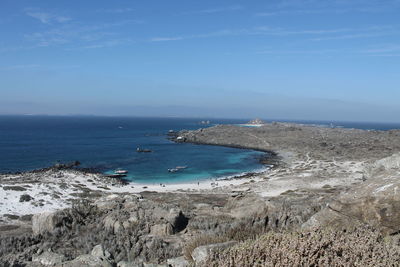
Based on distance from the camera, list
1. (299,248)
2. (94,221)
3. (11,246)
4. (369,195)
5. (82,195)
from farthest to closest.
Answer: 1. (82,195)
2. (94,221)
3. (11,246)
4. (369,195)
5. (299,248)

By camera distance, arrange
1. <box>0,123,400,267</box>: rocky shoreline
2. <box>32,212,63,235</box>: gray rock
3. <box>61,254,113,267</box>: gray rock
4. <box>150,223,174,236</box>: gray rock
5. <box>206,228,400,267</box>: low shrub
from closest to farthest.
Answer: <box>206,228,400,267</box>: low shrub → <box>61,254,113,267</box>: gray rock → <box>0,123,400,267</box>: rocky shoreline → <box>150,223,174,236</box>: gray rock → <box>32,212,63,235</box>: gray rock


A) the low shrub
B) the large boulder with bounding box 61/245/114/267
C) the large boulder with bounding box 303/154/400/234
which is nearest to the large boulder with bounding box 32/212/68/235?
the large boulder with bounding box 61/245/114/267

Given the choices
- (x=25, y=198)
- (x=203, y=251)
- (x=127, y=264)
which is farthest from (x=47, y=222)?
(x=25, y=198)

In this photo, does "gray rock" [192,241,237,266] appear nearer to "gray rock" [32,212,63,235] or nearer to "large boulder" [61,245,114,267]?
"large boulder" [61,245,114,267]

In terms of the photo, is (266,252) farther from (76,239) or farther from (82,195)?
(82,195)

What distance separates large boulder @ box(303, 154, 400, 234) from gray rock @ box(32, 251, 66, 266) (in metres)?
6.51

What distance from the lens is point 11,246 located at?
9734 millimetres

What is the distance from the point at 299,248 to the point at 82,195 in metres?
28.7

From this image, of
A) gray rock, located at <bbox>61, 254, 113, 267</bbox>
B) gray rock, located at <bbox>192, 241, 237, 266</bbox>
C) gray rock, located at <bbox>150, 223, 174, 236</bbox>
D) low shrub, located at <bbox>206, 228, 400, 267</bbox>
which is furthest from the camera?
gray rock, located at <bbox>150, 223, 174, 236</bbox>

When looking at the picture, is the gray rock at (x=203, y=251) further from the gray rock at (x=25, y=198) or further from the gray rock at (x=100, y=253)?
the gray rock at (x=25, y=198)

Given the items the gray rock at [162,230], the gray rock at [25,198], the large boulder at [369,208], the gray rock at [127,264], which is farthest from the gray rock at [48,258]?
the gray rock at [25,198]

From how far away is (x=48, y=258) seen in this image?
7.96 meters

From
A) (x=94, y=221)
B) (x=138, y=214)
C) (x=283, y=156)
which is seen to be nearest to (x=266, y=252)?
(x=138, y=214)

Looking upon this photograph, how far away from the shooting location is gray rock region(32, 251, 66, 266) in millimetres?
7741
